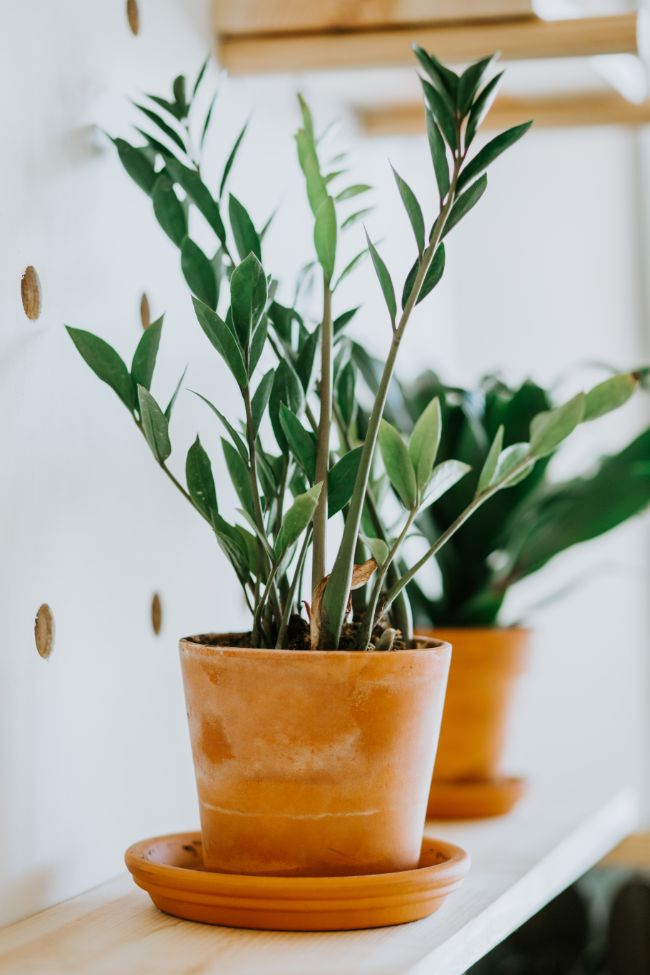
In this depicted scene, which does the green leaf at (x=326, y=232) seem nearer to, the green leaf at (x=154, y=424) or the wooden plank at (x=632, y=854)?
the green leaf at (x=154, y=424)

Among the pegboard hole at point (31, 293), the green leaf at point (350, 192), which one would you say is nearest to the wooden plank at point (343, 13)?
the green leaf at point (350, 192)

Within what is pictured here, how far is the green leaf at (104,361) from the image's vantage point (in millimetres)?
644

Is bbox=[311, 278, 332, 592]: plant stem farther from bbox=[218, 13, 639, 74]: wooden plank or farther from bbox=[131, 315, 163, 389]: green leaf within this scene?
bbox=[218, 13, 639, 74]: wooden plank

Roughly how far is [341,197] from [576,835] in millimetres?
501

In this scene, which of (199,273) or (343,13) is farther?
(343,13)

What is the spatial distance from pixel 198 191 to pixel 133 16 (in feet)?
0.66

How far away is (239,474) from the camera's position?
0.71m

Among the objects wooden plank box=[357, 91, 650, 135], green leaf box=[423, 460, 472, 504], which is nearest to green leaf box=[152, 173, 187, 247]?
green leaf box=[423, 460, 472, 504]

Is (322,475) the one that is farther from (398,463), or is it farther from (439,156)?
(439,156)

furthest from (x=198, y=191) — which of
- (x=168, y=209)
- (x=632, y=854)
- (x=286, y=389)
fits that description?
(x=632, y=854)

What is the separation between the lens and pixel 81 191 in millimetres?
739

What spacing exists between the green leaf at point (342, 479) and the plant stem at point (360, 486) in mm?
19

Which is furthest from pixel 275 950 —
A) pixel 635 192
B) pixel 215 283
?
pixel 635 192

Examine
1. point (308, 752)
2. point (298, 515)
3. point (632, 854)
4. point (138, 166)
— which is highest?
point (138, 166)
